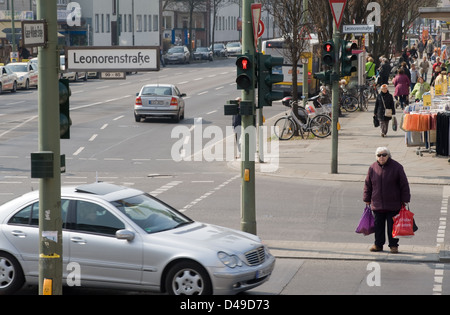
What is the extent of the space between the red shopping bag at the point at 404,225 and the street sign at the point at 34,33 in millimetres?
7084

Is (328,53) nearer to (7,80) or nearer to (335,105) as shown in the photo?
(335,105)

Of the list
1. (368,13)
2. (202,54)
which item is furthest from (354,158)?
(202,54)

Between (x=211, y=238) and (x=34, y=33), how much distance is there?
372 centimetres

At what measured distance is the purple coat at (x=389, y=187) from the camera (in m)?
13.9

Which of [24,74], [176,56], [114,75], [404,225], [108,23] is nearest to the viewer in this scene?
[114,75]

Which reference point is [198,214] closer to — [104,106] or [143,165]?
[143,165]

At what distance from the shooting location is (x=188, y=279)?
10.8m

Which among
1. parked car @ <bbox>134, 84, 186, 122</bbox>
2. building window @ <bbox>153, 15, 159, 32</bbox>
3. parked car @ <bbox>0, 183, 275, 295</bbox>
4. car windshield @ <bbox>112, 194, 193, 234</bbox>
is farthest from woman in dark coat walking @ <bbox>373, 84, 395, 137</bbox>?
building window @ <bbox>153, 15, 159, 32</bbox>

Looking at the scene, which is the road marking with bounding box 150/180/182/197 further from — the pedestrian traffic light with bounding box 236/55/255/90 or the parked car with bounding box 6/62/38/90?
the parked car with bounding box 6/62/38/90

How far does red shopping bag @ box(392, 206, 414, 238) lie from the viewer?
45.4 ft

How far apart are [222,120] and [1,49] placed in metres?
38.5

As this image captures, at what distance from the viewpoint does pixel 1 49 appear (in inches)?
2800

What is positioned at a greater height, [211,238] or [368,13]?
[368,13]

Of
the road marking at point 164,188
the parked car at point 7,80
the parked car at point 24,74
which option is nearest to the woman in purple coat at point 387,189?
the road marking at point 164,188
